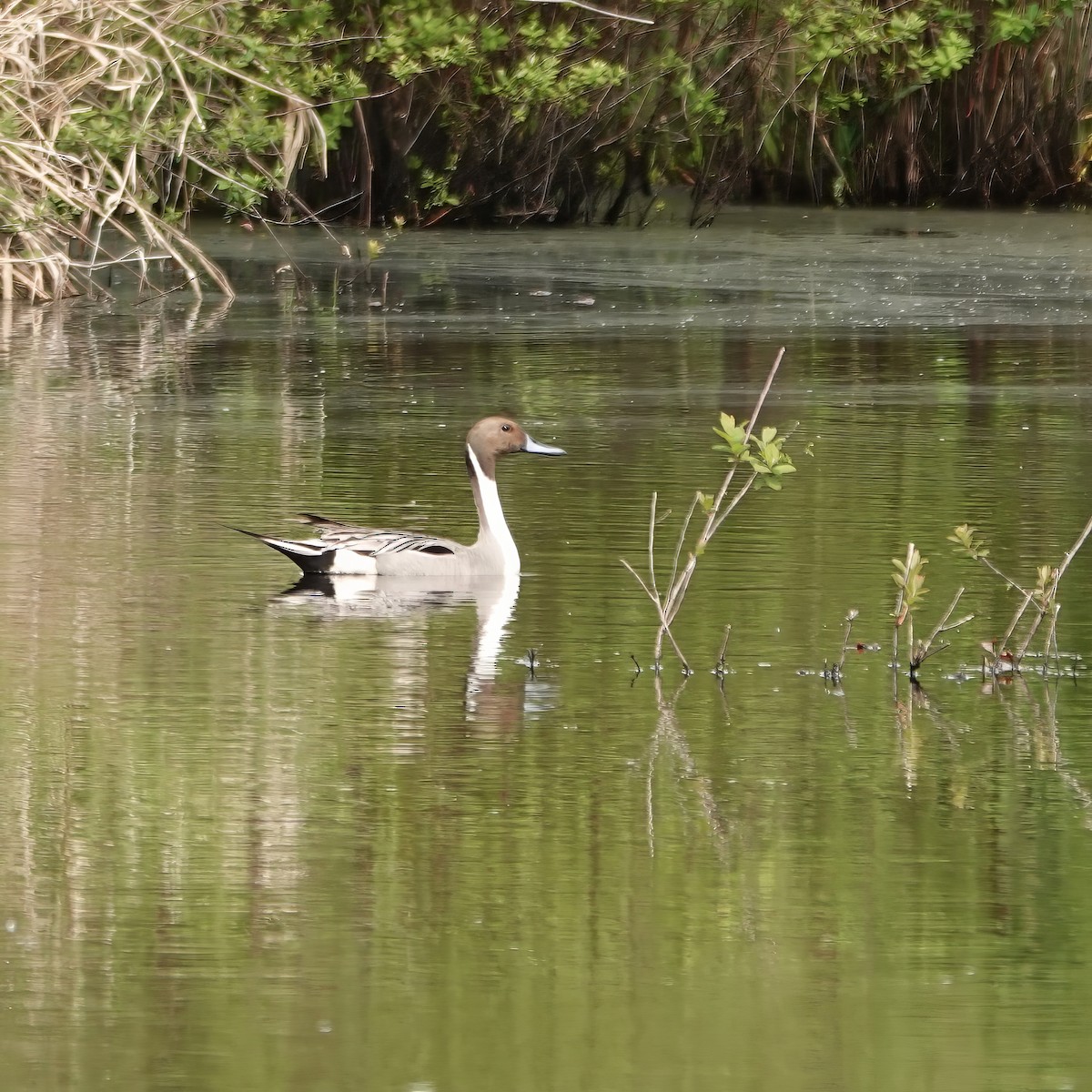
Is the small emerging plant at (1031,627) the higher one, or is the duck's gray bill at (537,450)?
the duck's gray bill at (537,450)

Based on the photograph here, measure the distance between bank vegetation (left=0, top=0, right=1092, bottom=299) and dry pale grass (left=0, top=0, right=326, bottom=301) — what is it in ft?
0.50

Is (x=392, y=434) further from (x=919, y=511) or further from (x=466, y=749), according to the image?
(x=466, y=749)

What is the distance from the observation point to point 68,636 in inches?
297

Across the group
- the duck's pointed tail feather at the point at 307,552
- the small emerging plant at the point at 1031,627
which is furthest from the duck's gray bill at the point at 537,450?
the small emerging plant at the point at 1031,627

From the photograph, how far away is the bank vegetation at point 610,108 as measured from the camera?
20.2 m

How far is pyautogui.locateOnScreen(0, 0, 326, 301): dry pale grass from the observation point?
1680cm

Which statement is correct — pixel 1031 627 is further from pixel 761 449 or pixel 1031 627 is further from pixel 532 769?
pixel 532 769

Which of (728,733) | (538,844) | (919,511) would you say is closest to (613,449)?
(919,511)

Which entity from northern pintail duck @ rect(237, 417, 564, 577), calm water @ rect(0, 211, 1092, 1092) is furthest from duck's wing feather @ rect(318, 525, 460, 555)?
calm water @ rect(0, 211, 1092, 1092)

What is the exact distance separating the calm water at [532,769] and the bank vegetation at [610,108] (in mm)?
7127

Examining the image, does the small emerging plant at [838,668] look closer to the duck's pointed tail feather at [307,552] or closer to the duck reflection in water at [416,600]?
the duck reflection in water at [416,600]

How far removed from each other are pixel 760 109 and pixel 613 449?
13006mm

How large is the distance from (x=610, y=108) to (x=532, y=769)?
17.5 m

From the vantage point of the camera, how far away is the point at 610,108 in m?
23.0
